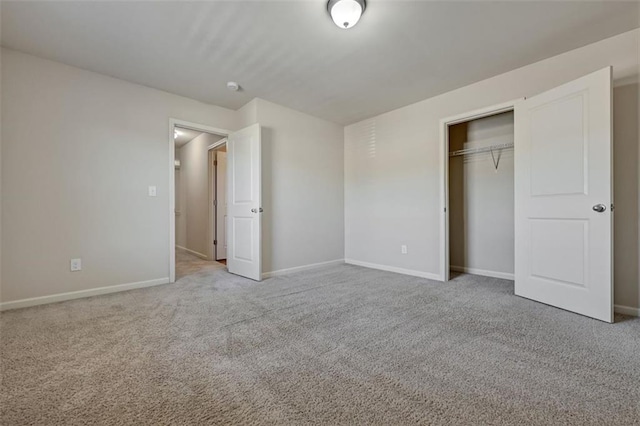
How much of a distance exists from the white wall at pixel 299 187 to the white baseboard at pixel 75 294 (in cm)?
137

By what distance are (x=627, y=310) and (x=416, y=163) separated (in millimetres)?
2429

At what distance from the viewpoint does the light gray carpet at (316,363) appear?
1.16 metres

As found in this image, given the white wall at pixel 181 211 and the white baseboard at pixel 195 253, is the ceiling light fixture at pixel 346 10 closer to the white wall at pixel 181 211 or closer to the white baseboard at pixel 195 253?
the white baseboard at pixel 195 253

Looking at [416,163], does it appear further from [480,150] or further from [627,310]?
[627,310]

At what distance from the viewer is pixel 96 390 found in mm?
1289

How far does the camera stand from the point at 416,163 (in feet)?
12.1

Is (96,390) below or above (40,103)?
below

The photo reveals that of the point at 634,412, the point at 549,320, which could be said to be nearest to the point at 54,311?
the point at 634,412

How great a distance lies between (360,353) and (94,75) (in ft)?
12.1

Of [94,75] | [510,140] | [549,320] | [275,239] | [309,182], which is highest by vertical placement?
[94,75]

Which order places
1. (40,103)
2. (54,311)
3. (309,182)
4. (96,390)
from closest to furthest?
(96,390) → (54,311) → (40,103) → (309,182)

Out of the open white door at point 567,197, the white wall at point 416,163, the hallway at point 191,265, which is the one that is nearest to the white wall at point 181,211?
the hallway at point 191,265

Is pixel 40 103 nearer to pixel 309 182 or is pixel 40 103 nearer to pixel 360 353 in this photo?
pixel 309 182

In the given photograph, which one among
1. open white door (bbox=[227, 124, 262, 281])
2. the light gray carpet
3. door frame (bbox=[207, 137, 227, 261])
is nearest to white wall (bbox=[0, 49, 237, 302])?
the light gray carpet
